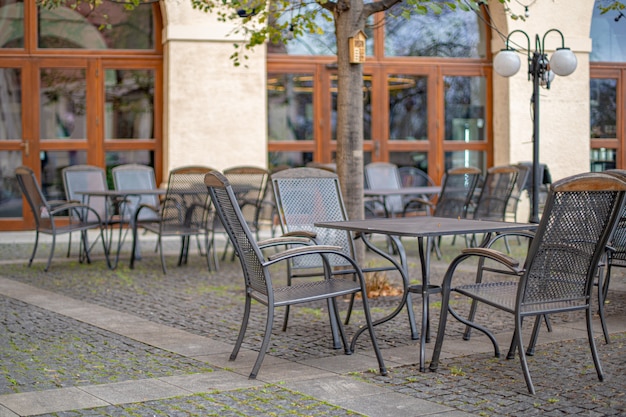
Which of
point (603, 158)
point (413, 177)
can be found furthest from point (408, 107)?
point (603, 158)

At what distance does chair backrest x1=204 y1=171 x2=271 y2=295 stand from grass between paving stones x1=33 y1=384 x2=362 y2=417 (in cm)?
65

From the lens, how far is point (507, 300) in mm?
4535

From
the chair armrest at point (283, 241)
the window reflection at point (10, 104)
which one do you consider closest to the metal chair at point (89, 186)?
the window reflection at point (10, 104)

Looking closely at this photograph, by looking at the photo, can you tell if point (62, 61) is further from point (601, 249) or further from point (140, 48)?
point (601, 249)

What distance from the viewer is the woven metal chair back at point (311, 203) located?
612cm

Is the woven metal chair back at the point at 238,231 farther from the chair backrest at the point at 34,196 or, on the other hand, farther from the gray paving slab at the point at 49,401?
the chair backrest at the point at 34,196

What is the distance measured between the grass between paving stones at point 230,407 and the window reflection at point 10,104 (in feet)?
33.2

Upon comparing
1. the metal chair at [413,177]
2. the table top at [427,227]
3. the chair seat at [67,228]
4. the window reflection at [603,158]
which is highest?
the window reflection at [603,158]

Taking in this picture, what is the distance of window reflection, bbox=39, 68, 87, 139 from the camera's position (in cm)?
1362

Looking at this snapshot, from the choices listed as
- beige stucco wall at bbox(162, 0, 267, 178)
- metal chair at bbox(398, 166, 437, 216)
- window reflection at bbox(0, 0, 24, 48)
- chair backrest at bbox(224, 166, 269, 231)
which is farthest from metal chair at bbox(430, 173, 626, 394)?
window reflection at bbox(0, 0, 24, 48)

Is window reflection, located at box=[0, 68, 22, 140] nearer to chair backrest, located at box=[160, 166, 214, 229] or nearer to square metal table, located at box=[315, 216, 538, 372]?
chair backrest, located at box=[160, 166, 214, 229]

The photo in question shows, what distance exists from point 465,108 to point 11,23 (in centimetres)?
683

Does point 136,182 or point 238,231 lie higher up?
point 136,182

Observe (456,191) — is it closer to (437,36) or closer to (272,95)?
(272,95)
